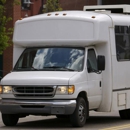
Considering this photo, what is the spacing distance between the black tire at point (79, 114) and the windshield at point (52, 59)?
0.85 meters

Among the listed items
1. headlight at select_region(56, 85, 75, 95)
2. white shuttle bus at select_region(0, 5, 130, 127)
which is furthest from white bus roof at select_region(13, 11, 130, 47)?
headlight at select_region(56, 85, 75, 95)

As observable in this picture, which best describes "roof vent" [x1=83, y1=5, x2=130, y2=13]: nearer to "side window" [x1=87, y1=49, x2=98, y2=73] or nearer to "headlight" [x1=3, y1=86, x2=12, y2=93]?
"side window" [x1=87, y1=49, x2=98, y2=73]

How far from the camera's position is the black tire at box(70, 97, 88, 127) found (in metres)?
15.0

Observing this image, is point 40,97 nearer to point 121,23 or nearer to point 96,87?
point 96,87

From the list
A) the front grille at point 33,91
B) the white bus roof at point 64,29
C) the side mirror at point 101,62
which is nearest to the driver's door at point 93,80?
the side mirror at point 101,62

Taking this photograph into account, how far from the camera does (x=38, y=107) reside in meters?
15.0

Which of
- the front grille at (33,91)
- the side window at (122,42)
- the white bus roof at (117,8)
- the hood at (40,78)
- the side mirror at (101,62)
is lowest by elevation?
the front grille at (33,91)

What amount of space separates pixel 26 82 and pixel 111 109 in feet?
8.66

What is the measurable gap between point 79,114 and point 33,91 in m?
1.24

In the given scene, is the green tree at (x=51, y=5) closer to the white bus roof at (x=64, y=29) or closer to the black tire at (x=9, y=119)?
the white bus roof at (x=64, y=29)

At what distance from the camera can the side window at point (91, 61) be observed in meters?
15.9

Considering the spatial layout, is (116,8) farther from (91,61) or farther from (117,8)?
(91,61)

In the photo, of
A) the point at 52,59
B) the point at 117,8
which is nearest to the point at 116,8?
the point at 117,8

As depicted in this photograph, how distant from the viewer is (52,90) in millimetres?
14844
